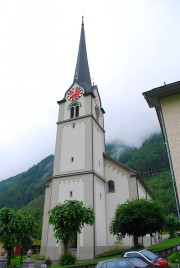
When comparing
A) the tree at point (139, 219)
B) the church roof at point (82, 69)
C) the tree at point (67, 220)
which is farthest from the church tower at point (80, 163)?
the tree at point (67, 220)

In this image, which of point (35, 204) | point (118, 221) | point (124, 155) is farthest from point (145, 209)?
point (124, 155)

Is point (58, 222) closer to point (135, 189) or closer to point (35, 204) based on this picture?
point (135, 189)

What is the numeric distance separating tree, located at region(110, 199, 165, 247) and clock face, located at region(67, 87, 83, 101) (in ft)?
56.2

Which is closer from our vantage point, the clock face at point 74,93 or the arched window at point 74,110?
the arched window at point 74,110

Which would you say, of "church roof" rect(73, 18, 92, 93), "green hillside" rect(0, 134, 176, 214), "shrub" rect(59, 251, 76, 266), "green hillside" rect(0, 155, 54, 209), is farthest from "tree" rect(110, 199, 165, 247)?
"green hillside" rect(0, 155, 54, 209)

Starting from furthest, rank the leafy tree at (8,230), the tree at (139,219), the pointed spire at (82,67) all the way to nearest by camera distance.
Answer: the pointed spire at (82,67) → the leafy tree at (8,230) → the tree at (139,219)

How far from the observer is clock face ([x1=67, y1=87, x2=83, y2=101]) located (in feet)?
114

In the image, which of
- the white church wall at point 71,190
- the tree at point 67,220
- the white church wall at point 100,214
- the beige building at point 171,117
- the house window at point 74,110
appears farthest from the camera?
the house window at point 74,110

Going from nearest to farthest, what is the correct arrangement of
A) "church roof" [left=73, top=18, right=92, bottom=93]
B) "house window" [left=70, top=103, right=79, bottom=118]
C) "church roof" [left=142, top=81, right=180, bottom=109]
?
"church roof" [left=142, top=81, right=180, bottom=109] < "house window" [left=70, top=103, right=79, bottom=118] < "church roof" [left=73, top=18, right=92, bottom=93]

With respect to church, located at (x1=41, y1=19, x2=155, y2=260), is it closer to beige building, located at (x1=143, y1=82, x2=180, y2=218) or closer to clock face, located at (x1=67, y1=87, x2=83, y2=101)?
clock face, located at (x1=67, y1=87, x2=83, y2=101)

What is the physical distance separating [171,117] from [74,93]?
25.6m

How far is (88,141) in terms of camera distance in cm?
2998

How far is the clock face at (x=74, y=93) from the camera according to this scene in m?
34.8

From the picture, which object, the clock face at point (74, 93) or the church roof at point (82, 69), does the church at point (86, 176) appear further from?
the church roof at point (82, 69)
